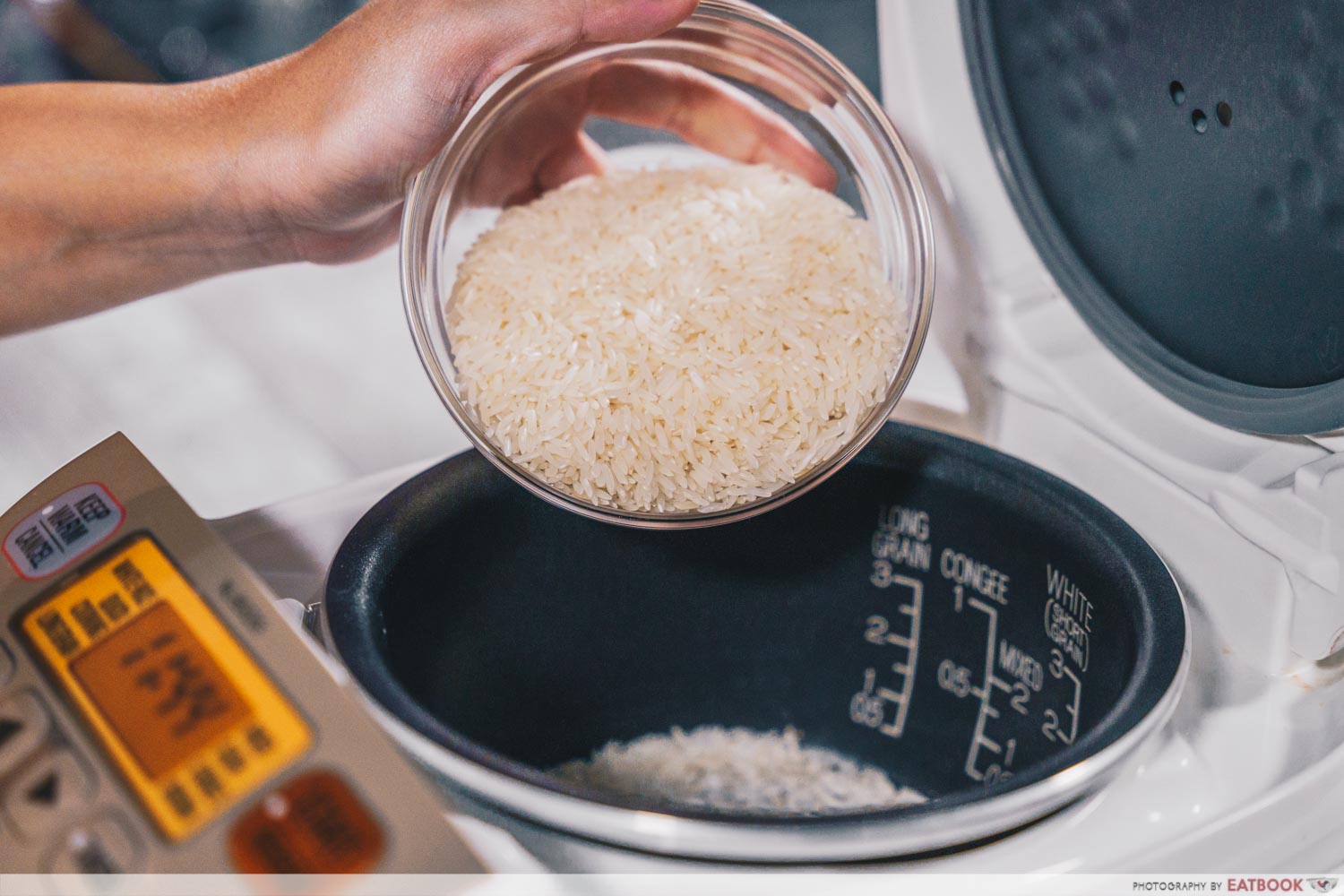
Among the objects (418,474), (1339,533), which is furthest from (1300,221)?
(418,474)

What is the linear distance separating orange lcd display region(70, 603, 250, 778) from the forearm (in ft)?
0.71

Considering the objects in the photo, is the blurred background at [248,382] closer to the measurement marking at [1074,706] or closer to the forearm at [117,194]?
the forearm at [117,194]

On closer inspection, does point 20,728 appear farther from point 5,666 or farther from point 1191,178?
point 1191,178

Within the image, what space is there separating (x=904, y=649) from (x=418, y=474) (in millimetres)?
371

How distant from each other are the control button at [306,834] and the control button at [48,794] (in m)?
0.06

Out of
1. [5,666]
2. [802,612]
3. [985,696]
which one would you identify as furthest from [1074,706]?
[5,666]

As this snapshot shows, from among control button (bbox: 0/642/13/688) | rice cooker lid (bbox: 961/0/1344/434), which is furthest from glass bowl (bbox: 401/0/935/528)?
control button (bbox: 0/642/13/688)

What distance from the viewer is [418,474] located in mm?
639

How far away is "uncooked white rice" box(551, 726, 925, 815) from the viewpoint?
762 mm

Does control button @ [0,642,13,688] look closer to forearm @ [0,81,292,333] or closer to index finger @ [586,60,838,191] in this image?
forearm @ [0,81,292,333]

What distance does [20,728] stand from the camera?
0.39m

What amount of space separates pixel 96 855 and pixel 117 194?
39cm

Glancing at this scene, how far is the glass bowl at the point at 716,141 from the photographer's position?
0.59m

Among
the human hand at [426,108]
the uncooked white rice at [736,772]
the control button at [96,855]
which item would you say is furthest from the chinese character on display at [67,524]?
the uncooked white rice at [736,772]
